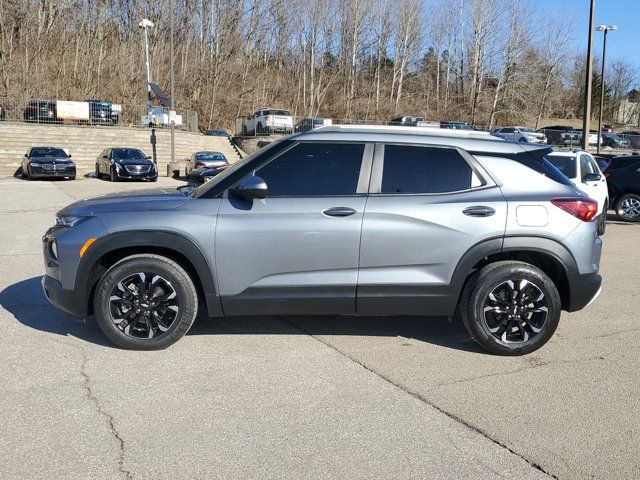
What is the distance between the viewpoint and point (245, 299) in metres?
4.92

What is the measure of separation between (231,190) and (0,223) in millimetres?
9939

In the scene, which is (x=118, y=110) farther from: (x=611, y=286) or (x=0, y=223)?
(x=611, y=286)

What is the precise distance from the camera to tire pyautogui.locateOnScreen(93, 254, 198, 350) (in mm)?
4883

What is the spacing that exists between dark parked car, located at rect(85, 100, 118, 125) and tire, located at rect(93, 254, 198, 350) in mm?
36089

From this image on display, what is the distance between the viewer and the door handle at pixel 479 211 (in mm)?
4938

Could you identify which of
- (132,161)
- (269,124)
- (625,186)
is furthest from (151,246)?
(269,124)

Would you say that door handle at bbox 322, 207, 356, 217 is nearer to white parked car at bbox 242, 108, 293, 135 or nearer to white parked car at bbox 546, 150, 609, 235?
white parked car at bbox 546, 150, 609, 235

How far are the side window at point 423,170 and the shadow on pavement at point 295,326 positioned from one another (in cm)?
139

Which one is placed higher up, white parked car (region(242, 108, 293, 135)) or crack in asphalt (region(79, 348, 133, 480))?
white parked car (region(242, 108, 293, 135))

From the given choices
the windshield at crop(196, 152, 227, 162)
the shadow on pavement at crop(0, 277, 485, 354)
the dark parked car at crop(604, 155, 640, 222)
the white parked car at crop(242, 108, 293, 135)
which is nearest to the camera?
the shadow on pavement at crop(0, 277, 485, 354)

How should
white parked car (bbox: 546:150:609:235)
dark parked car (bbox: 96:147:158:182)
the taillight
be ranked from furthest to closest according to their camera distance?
dark parked car (bbox: 96:147:158:182) < white parked car (bbox: 546:150:609:235) < the taillight

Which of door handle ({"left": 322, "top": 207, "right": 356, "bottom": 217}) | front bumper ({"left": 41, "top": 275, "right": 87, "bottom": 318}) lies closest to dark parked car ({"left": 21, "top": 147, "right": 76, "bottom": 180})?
front bumper ({"left": 41, "top": 275, "right": 87, "bottom": 318})

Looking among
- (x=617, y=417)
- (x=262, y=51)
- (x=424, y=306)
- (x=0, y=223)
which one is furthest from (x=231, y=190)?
(x=262, y=51)

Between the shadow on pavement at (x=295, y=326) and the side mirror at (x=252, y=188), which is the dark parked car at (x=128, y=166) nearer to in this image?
the shadow on pavement at (x=295, y=326)
